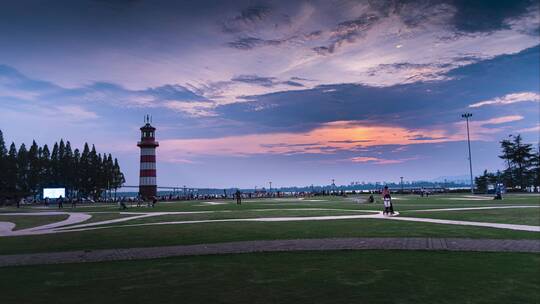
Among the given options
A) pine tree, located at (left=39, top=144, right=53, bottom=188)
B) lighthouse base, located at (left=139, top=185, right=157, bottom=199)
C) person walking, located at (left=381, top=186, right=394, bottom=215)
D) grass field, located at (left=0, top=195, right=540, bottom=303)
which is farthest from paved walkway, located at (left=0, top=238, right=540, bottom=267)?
pine tree, located at (left=39, top=144, right=53, bottom=188)

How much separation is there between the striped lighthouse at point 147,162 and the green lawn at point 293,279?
55284mm

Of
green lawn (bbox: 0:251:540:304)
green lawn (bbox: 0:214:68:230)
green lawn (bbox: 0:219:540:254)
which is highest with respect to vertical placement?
green lawn (bbox: 0:214:68:230)

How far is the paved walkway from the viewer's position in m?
10.9

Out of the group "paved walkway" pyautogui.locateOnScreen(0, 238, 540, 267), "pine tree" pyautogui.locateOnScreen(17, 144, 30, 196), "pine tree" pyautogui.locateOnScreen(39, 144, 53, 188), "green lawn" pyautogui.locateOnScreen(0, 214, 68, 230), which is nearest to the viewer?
"paved walkway" pyautogui.locateOnScreen(0, 238, 540, 267)

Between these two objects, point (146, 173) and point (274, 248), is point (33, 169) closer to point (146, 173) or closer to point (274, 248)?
point (146, 173)

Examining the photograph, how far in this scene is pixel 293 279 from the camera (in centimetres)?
808

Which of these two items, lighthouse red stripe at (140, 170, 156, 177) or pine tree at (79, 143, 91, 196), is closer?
lighthouse red stripe at (140, 170, 156, 177)

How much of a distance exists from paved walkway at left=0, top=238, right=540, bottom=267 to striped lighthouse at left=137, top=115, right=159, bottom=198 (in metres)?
53.3

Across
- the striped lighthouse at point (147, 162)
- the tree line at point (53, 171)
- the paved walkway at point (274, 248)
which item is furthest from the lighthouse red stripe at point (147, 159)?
the paved walkway at point (274, 248)

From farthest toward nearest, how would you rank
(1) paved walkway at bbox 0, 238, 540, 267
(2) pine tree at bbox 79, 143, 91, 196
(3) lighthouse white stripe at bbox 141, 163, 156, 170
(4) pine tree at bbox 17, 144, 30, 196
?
(2) pine tree at bbox 79, 143, 91, 196 < (4) pine tree at bbox 17, 144, 30, 196 < (3) lighthouse white stripe at bbox 141, 163, 156, 170 < (1) paved walkway at bbox 0, 238, 540, 267

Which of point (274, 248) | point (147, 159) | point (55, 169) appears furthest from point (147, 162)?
point (274, 248)

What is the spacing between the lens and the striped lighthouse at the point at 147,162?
63.6 metres

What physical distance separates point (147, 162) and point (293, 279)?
Result: 58935 millimetres

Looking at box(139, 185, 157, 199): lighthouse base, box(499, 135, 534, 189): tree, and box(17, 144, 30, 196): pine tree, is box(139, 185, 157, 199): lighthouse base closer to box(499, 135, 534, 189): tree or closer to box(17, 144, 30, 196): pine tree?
box(17, 144, 30, 196): pine tree
